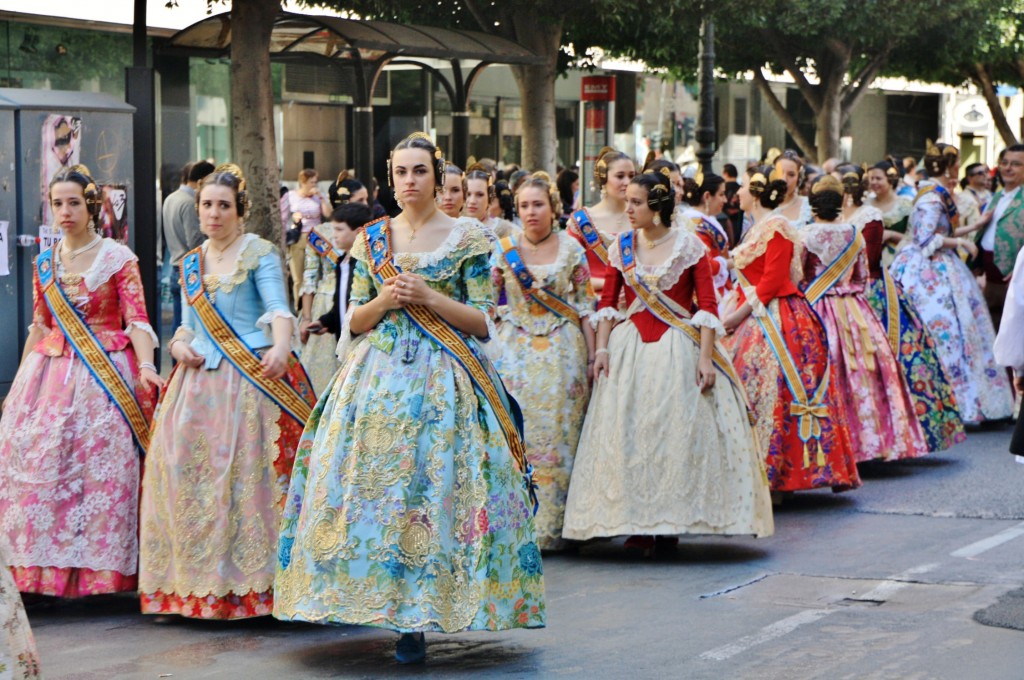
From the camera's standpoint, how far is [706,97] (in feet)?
71.2

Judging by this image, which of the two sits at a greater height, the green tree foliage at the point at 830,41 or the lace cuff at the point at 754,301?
the green tree foliage at the point at 830,41

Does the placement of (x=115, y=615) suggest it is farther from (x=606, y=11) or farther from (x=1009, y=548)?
(x=606, y=11)

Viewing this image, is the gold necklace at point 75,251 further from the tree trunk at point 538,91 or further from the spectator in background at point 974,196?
the tree trunk at point 538,91

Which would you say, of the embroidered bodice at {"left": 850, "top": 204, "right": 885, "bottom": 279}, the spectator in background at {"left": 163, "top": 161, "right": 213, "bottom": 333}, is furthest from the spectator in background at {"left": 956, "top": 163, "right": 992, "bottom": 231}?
the spectator in background at {"left": 163, "top": 161, "right": 213, "bottom": 333}

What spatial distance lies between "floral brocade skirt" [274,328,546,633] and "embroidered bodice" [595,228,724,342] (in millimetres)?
2304

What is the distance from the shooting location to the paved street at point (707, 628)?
20.2ft

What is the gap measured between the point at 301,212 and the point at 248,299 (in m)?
10.4

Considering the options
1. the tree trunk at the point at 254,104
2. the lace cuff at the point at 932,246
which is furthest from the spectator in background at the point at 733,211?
the tree trunk at the point at 254,104

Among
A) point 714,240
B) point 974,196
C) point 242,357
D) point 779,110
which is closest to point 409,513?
point 242,357

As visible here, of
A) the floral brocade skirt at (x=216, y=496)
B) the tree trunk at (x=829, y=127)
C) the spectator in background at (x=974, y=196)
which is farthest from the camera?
the tree trunk at (x=829, y=127)

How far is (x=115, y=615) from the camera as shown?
7.30m

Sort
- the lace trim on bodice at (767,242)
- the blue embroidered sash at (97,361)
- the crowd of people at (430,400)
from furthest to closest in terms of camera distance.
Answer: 1. the lace trim on bodice at (767,242)
2. the blue embroidered sash at (97,361)
3. the crowd of people at (430,400)

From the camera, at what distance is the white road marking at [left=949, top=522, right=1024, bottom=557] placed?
8.41 metres

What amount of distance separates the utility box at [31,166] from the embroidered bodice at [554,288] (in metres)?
2.97
